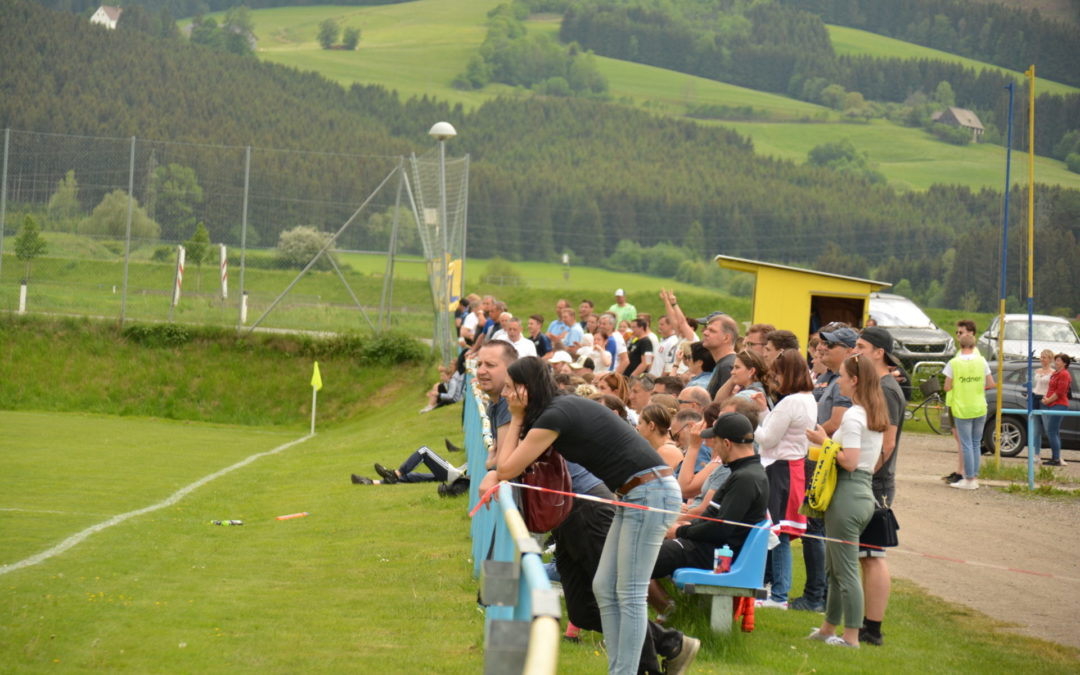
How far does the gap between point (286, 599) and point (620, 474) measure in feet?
13.3

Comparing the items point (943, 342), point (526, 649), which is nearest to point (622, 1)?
point (943, 342)

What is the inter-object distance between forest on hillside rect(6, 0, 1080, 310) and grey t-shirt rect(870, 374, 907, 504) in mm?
45017

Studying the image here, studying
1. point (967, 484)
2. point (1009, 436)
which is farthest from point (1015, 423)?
point (967, 484)

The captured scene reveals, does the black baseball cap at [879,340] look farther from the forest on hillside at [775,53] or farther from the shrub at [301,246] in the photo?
the forest on hillside at [775,53]

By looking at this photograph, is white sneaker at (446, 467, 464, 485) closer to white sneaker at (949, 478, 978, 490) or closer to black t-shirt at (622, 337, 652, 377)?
black t-shirt at (622, 337, 652, 377)

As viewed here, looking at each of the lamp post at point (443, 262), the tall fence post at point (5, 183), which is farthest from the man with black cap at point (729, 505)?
the tall fence post at point (5, 183)

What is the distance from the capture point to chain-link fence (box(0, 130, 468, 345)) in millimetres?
31422

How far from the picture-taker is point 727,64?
529ft

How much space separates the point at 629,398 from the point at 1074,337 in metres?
21.9

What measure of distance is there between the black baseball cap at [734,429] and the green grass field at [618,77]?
92535 mm

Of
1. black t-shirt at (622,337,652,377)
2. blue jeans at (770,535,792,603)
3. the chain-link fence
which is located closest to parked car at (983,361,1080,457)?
black t-shirt at (622,337,652,377)

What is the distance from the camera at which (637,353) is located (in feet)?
60.4

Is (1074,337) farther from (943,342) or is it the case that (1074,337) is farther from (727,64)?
(727,64)

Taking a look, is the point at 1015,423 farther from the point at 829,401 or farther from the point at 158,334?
the point at 158,334
